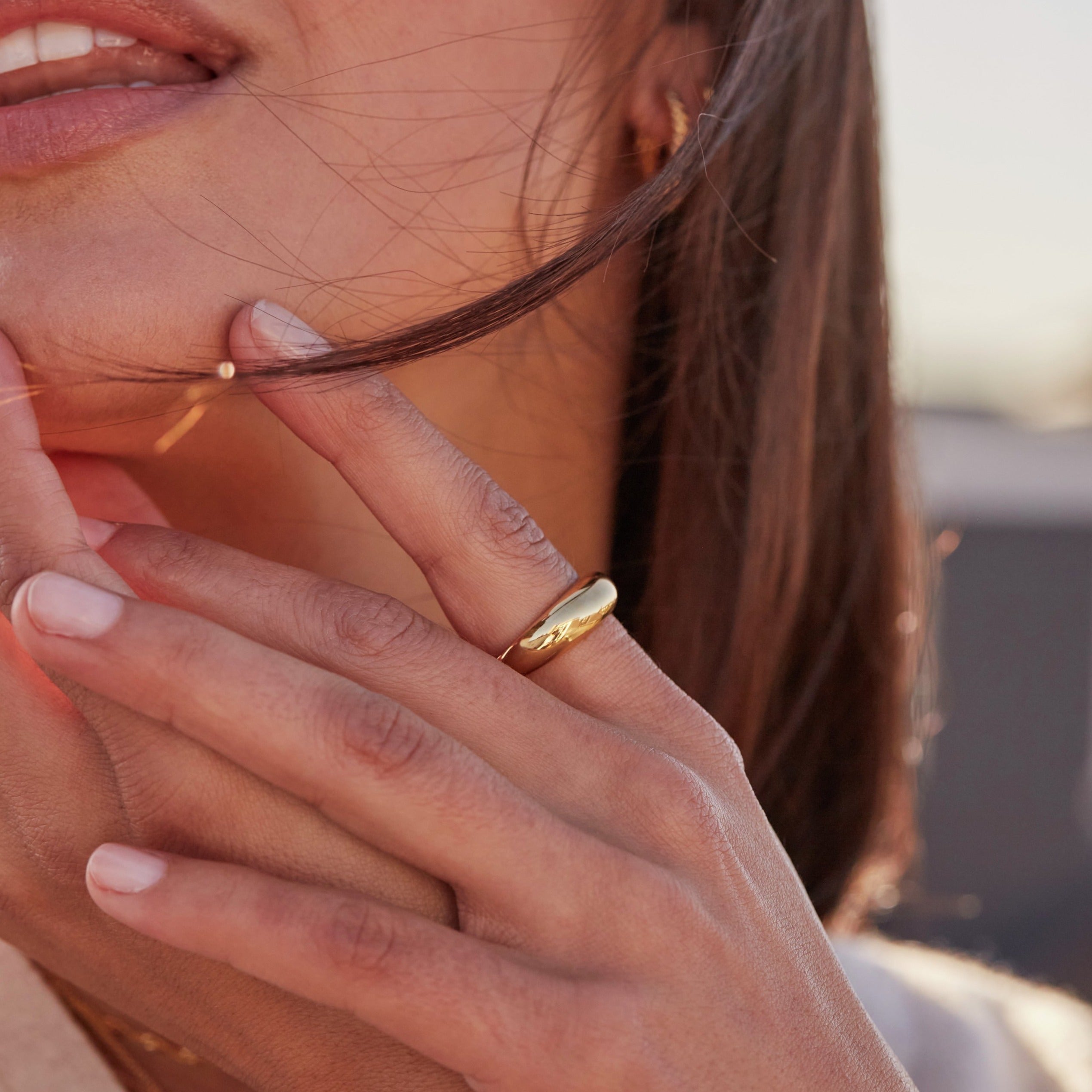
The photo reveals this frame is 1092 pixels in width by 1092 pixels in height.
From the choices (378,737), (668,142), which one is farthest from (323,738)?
(668,142)

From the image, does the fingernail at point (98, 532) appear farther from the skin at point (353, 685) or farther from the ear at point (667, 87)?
the ear at point (667, 87)

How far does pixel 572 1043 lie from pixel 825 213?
101cm

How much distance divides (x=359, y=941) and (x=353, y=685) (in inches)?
5.8

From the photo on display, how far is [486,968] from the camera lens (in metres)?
0.60

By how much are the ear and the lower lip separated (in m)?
0.41

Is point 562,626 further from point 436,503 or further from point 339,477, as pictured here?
point 339,477

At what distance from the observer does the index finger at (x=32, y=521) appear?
0.63 m

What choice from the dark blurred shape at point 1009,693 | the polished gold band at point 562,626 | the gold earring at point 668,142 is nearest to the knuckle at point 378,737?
the polished gold band at point 562,626

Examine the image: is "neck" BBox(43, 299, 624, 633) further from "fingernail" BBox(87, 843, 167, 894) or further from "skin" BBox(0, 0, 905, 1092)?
"fingernail" BBox(87, 843, 167, 894)

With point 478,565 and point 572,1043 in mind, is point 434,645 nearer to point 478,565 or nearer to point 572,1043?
point 478,565

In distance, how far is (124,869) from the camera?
1.94 ft

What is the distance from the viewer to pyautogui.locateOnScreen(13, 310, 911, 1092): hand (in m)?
0.59

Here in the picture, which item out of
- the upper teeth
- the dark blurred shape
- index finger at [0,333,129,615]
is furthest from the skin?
the dark blurred shape

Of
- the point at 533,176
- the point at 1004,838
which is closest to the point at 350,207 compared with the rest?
the point at 533,176
